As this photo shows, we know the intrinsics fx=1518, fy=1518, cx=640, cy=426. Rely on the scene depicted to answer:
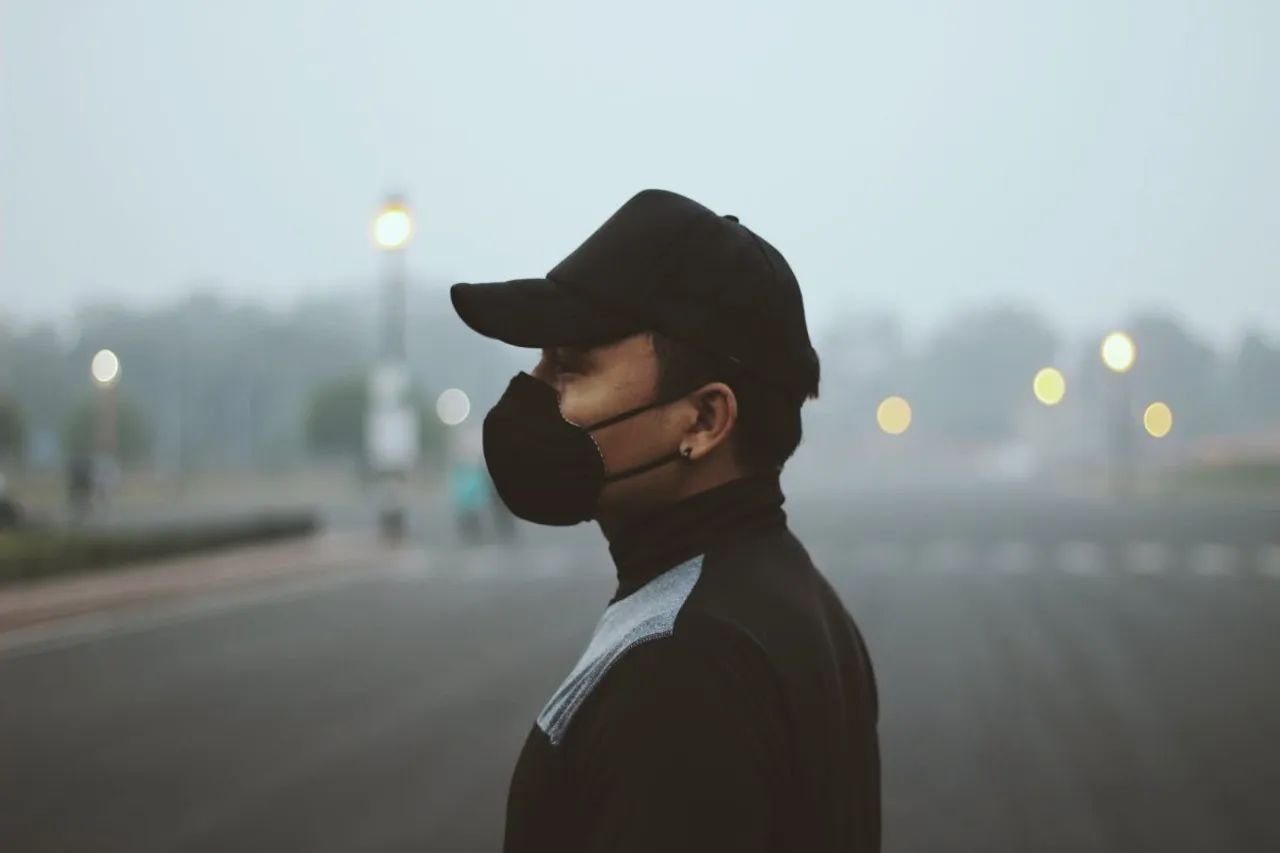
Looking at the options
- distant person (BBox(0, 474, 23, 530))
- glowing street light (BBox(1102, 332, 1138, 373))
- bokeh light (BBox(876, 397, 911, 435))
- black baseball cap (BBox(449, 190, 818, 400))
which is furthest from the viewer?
bokeh light (BBox(876, 397, 911, 435))

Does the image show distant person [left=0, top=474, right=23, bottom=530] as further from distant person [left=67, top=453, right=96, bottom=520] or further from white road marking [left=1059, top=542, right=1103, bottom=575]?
white road marking [left=1059, top=542, right=1103, bottom=575]

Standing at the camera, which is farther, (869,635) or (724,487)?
(869,635)

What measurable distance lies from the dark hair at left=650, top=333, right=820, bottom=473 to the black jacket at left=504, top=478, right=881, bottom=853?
0.16 ft

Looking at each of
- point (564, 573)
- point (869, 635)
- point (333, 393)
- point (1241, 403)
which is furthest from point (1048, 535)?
point (1241, 403)

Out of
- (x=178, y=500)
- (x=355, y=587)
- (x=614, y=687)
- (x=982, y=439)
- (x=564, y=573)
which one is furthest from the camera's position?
(x=982, y=439)

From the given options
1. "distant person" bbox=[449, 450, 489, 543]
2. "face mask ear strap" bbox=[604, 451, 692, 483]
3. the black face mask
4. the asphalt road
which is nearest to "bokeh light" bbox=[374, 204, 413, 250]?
"distant person" bbox=[449, 450, 489, 543]

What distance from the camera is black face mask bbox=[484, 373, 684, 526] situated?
6.75 feet

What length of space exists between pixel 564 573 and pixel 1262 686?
42.1 ft

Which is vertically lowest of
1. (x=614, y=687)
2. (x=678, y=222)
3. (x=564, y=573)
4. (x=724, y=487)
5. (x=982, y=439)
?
(x=982, y=439)

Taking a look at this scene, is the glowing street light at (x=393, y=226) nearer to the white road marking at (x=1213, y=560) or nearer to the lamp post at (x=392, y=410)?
the lamp post at (x=392, y=410)

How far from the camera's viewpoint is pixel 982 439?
166 metres

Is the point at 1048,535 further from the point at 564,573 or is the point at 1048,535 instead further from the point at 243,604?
the point at 243,604

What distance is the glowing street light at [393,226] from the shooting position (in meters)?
28.1

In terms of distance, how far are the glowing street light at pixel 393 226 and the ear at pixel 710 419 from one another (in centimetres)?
2661
